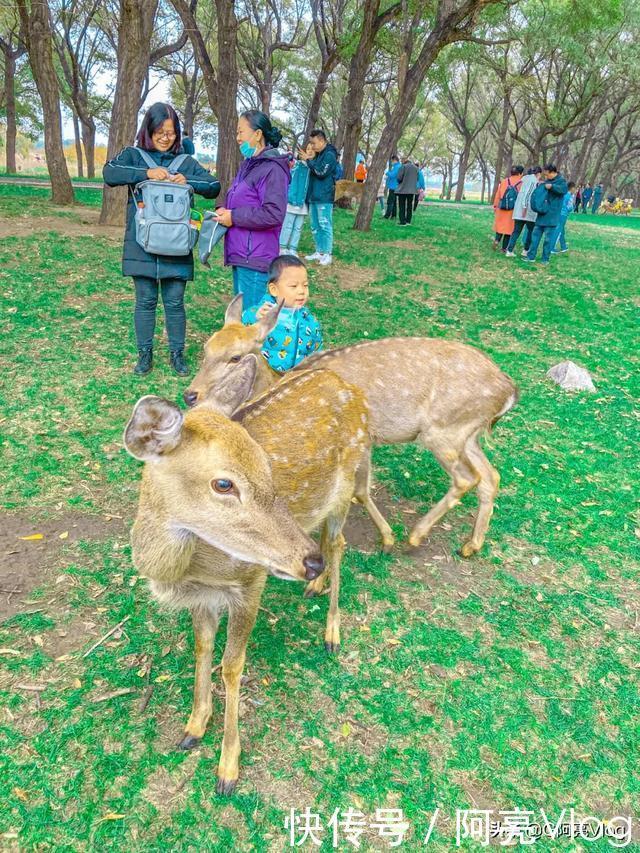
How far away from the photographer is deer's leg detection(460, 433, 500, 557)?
4.14m

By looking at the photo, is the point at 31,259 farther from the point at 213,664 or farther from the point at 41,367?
the point at 213,664

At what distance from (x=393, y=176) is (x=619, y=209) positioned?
35.6 meters

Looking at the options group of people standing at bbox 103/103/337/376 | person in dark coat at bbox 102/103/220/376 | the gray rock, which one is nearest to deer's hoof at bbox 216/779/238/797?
group of people standing at bbox 103/103/337/376

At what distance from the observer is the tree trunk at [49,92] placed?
12.5 metres

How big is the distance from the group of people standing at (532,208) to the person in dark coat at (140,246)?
29.8 feet

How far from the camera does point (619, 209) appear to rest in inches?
1855

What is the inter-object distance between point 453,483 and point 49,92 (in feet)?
44.7

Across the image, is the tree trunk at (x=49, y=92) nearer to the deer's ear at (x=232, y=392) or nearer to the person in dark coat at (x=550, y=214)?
the person in dark coat at (x=550, y=214)

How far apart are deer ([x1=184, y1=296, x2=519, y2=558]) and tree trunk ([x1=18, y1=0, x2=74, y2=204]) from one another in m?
11.7

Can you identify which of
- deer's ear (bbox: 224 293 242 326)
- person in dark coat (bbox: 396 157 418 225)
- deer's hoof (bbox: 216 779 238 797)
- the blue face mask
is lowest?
deer's hoof (bbox: 216 779 238 797)

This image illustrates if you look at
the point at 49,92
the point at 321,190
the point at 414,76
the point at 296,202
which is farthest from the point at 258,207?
the point at 414,76

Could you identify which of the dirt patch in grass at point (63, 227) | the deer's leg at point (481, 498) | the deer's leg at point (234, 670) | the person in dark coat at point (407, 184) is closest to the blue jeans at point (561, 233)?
the person in dark coat at point (407, 184)

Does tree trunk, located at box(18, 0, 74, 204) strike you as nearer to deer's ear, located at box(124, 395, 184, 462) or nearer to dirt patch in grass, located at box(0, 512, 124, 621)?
dirt patch in grass, located at box(0, 512, 124, 621)

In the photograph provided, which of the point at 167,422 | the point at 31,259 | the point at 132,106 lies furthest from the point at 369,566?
the point at 132,106
